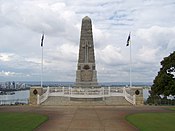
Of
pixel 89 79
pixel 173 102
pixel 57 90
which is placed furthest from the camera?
pixel 89 79

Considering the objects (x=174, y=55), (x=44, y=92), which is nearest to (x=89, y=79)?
(x=44, y=92)

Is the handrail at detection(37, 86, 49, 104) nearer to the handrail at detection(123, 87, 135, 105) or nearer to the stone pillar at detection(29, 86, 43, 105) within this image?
the stone pillar at detection(29, 86, 43, 105)

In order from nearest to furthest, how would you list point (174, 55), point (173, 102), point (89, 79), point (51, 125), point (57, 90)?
point (51, 125) → point (173, 102) → point (57, 90) → point (174, 55) → point (89, 79)

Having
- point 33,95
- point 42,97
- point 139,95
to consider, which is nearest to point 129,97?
point 139,95

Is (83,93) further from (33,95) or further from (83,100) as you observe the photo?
(33,95)

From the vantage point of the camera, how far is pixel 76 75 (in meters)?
37.3

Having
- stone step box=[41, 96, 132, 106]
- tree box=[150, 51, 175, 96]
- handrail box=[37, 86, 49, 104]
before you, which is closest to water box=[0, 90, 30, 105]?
handrail box=[37, 86, 49, 104]

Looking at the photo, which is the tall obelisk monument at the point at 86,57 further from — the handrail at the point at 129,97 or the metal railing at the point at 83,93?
the handrail at the point at 129,97

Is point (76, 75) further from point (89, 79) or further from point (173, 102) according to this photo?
point (173, 102)

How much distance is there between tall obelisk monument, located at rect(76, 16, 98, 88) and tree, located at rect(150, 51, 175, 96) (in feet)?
25.0

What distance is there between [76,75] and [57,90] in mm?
6678

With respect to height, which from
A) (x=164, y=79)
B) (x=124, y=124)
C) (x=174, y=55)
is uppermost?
(x=174, y=55)

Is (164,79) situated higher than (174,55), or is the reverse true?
(174,55)

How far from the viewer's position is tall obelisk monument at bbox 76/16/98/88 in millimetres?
36812
